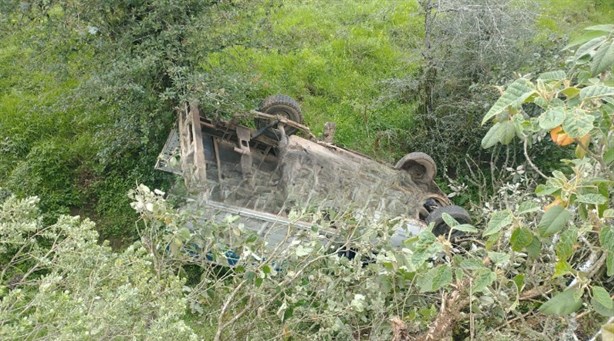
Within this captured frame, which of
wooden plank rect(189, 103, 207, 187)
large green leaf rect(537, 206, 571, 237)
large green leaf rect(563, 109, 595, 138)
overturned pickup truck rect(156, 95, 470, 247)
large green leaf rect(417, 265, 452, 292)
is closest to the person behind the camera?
large green leaf rect(563, 109, 595, 138)

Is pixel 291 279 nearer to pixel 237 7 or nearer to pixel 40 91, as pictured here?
pixel 237 7

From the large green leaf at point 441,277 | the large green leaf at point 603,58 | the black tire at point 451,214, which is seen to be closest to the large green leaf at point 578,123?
the large green leaf at point 603,58

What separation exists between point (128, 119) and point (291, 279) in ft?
12.0

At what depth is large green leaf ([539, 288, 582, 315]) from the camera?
2684 millimetres

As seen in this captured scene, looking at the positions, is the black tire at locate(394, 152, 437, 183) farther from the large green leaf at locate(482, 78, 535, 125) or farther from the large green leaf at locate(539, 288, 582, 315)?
the large green leaf at locate(482, 78, 535, 125)

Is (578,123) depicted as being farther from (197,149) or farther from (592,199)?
(197,149)

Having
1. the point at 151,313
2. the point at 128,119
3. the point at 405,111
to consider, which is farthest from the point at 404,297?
the point at 405,111

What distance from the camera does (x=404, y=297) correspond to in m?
4.42

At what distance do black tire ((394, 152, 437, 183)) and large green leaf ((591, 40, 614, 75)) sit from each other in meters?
4.91

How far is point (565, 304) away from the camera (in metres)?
2.72

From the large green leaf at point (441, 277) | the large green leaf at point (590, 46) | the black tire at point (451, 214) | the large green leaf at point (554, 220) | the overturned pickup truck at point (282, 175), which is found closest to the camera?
the large green leaf at point (554, 220)

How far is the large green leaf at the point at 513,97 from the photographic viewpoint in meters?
2.30

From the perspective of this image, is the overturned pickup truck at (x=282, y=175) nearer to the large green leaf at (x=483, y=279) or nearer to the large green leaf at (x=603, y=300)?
the large green leaf at (x=483, y=279)

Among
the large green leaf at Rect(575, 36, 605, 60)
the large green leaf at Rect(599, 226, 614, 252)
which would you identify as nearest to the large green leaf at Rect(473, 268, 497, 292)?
the large green leaf at Rect(599, 226, 614, 252)
